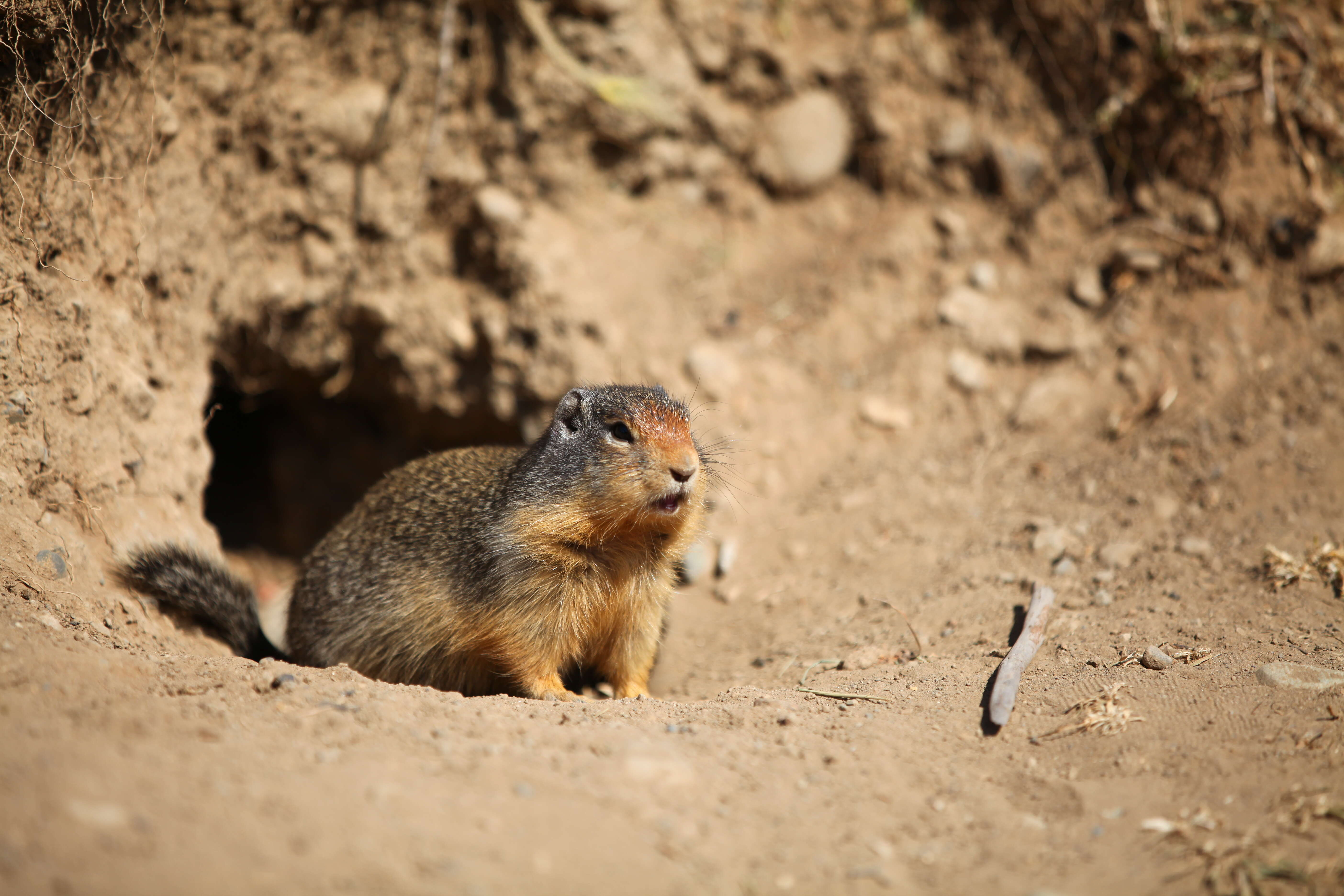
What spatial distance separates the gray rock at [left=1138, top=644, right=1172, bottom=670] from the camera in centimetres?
379

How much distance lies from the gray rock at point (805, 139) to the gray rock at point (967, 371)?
187 centimetres

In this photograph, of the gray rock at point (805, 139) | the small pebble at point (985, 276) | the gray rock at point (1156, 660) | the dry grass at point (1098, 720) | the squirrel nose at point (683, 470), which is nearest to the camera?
the dry grass at point (1098, 720)

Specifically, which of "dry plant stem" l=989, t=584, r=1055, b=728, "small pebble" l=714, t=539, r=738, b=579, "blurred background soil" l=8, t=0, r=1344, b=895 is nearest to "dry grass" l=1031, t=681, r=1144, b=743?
"blurred background soil" l=8, t=0, r=1344, b=895

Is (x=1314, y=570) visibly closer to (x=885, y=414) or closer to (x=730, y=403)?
(x=885, y=414)

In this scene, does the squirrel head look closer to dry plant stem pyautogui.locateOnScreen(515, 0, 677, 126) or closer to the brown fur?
the brown fur

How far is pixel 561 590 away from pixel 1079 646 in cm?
250

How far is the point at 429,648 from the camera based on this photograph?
4793mm

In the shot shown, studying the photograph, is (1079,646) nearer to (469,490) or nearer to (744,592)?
(744,592)

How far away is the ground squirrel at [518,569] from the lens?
4.35 metres

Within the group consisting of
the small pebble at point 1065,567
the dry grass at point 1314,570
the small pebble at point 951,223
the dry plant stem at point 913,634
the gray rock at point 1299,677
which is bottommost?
the dry plant stem at point 913,634

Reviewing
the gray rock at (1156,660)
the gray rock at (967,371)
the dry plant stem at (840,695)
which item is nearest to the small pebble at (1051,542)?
the gray rock at (1156,660)

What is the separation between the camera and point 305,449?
28.2ft

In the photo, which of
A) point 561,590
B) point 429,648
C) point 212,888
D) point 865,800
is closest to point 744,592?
point 561,590

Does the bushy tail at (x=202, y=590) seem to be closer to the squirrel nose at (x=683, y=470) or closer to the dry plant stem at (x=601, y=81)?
the squirrel nose at (x=683, y=470)
